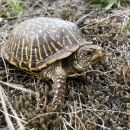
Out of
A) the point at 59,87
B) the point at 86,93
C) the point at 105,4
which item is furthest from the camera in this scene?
the point at 105,4

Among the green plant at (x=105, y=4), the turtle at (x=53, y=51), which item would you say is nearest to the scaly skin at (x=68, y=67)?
the turtle at (x=53, y=51)

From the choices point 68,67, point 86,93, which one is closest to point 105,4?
point 68,67

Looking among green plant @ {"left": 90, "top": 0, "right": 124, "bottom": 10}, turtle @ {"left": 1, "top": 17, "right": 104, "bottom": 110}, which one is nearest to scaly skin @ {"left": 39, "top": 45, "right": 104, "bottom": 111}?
turtle @ {"left": 1, "top": 17, "right": 104, "bottom": 110}

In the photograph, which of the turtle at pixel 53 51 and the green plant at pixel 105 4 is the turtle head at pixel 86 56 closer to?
the turtle at pixel 53 51

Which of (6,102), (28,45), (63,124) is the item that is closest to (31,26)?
(28,45)

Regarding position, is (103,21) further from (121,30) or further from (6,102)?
(6,102)

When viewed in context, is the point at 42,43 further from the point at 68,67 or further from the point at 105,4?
the point at 105,4

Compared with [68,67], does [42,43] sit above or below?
above

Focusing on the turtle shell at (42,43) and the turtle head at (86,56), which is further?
the turtle shell at (42,43)
